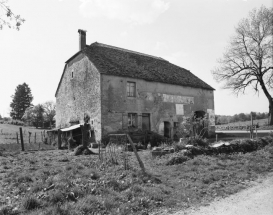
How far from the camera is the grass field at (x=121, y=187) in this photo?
495 centimetres

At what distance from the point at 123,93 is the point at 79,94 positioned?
4.83m

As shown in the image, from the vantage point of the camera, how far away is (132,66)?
75.0 ft

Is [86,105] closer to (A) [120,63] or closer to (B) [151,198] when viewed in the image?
(A) [120,63]

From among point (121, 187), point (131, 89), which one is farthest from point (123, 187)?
point (131, 89)

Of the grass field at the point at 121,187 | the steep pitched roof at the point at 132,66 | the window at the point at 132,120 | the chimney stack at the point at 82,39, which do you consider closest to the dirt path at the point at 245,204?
the grass field at the point at 121,187

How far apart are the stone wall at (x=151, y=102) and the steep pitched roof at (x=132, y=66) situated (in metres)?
0.53

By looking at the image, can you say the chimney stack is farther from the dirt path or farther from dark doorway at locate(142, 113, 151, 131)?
the dirt path

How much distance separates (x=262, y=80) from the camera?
30531 millimetres

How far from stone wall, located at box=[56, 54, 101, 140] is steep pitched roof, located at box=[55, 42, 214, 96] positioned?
885 millimetres

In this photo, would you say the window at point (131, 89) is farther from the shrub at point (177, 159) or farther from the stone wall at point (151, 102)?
the shrub at point (177, 159)

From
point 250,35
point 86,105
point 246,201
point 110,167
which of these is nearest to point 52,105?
point 86,105

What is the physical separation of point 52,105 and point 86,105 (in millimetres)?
42131

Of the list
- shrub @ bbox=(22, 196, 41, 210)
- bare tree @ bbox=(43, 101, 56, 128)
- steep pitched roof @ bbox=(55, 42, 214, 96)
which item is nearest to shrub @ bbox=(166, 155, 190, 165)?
shrub @ bbox=(22, 196, 41, 210)

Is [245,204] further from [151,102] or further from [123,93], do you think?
[151,102]
